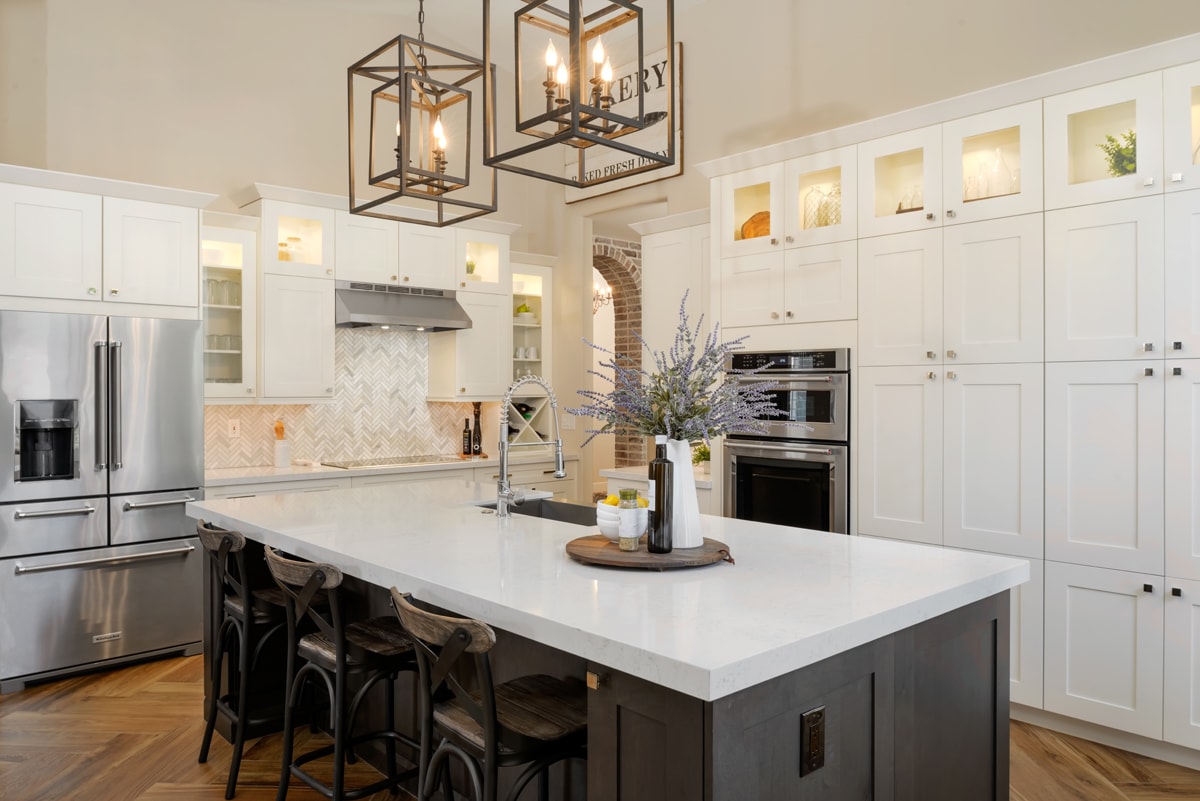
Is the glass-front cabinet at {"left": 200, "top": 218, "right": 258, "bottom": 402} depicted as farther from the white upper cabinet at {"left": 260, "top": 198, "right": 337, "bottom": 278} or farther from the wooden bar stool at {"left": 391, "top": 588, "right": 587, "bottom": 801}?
the wooden bar stool at {"left": 391, "top": 588, "right": 587, "bottom": 801}

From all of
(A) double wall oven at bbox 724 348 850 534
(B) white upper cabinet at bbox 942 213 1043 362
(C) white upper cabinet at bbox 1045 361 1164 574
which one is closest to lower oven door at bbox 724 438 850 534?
(A) double wall oven at bbox 724 348 850 534

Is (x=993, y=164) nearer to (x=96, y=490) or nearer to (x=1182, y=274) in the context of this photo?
(x=1182, y=274)

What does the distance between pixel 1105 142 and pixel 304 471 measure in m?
4.54

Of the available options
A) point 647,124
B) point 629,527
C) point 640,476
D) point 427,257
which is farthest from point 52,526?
point 647,124

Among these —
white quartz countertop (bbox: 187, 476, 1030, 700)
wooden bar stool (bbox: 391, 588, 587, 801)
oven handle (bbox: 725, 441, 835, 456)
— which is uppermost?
oven handle (bbox: 725, 441, 835, 456)

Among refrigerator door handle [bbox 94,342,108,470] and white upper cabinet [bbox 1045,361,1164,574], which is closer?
white upper cabinet [bbox 1045,361,1164,574]

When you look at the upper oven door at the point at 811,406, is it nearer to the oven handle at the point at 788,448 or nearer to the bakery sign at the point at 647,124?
the oven handle at the point at 788,448

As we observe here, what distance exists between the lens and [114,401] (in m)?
4.15

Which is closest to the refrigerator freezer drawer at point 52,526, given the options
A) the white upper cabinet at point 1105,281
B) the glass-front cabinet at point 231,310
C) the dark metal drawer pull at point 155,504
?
the dark metal drawer pull at point 155,504

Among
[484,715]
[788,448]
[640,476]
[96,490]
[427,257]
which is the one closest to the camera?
[484,715]

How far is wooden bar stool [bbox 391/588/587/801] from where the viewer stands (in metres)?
1.72

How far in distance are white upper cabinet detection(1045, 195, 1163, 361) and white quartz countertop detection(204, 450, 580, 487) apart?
380cm

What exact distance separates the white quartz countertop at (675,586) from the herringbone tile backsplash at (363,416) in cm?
246

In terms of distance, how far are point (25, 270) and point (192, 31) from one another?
2.08 m
